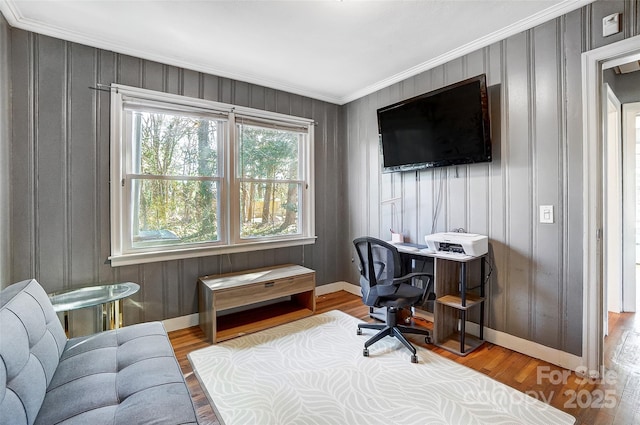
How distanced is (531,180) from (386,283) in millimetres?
1383

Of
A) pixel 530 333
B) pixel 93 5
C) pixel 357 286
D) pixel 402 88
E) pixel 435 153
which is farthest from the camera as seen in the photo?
pixel 357 286

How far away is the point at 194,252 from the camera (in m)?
2.92

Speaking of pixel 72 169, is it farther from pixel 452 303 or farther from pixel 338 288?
pixel 452 303

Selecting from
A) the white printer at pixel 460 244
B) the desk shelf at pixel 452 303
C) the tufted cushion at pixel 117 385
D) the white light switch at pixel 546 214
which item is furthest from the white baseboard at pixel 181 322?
the white light switch at pixel 546 214

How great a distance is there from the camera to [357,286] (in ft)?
12.6

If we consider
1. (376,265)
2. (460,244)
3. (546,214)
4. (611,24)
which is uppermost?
(611,24)

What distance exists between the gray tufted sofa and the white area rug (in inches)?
23.3

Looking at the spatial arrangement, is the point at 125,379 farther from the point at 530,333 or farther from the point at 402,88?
the point at 402,88

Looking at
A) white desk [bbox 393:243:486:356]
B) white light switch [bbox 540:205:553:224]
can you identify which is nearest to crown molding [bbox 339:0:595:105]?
white light switch [bbox 540:205:553:224]

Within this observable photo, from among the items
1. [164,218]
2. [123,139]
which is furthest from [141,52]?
[164,218]

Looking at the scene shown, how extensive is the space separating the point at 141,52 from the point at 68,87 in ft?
2.13

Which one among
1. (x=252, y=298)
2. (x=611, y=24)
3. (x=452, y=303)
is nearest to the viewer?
(x=611, y=24)

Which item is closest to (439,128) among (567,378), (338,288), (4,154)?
(567,378)

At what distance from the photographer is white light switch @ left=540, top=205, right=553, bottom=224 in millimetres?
2184
